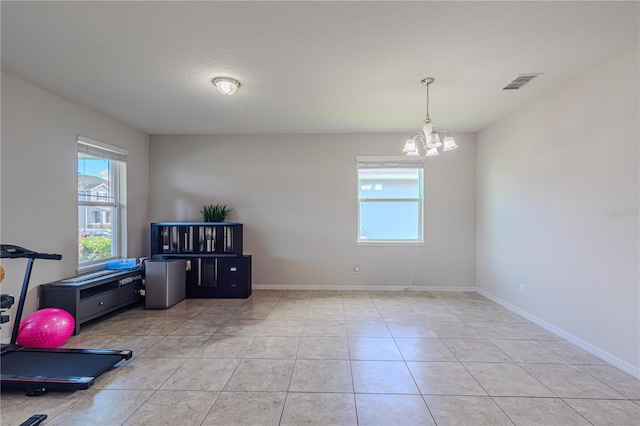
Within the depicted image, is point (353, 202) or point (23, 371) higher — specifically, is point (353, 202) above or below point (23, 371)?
above

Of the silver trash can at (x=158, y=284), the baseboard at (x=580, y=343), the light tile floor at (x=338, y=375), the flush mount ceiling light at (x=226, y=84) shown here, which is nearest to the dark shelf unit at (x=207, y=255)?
the silver trash can at (x=158, y=284)

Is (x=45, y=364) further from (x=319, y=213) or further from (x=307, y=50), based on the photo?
(x=319, y=213)

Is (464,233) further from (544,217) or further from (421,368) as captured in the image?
(421,368)

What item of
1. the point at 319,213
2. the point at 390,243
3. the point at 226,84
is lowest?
the point at 390,243

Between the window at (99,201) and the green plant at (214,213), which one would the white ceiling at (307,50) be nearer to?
the window at (99,201)

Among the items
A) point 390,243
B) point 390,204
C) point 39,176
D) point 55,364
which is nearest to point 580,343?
point 390,243

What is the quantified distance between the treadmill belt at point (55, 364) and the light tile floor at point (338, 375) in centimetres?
11

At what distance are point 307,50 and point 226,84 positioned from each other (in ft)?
3.38

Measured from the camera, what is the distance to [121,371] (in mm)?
2447

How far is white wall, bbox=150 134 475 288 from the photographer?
5.14 metres

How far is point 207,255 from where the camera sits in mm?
4738

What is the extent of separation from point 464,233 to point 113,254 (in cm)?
577

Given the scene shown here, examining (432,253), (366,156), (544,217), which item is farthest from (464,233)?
(366,156)

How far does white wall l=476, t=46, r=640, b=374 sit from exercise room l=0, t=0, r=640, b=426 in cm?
2
